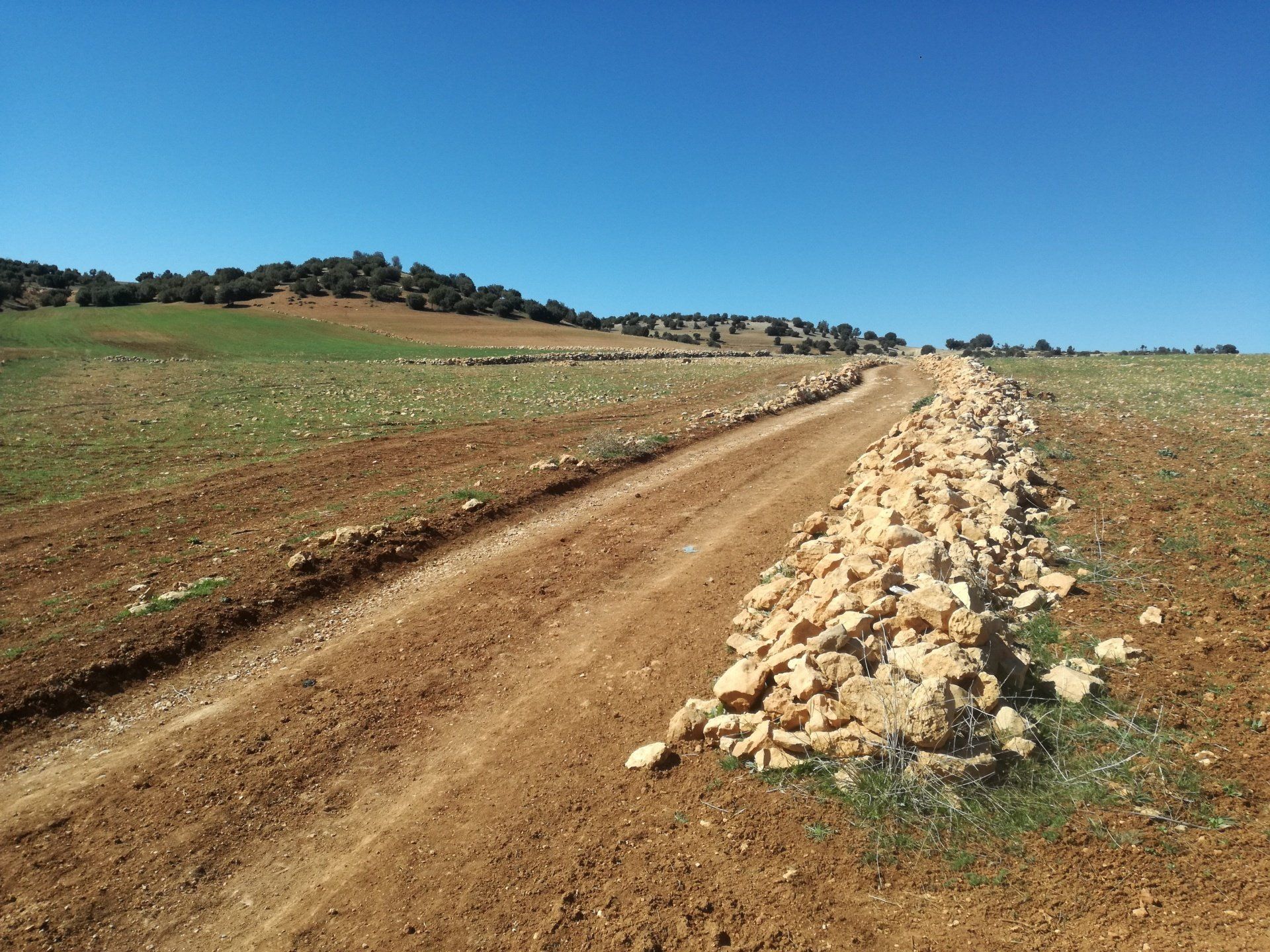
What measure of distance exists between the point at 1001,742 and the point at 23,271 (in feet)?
466

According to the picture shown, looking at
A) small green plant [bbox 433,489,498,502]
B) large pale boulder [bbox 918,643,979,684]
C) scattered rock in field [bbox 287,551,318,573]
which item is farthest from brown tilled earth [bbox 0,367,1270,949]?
small green plant [bbox 433,489,498,502]

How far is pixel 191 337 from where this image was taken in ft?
176

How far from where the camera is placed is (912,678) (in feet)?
15.5

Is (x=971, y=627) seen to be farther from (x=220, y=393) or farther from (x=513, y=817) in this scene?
(x=220, y=393)

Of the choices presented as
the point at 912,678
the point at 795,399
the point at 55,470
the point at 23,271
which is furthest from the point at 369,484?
the point at 23,271

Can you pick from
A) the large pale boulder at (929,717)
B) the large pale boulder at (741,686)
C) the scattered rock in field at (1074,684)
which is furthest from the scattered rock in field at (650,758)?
the scattered rock in field at (1074,684)

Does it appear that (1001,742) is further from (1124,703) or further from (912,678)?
(1124,703)

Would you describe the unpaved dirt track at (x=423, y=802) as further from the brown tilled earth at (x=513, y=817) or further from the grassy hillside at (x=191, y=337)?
the grassy hillside at (x=191, y=337)

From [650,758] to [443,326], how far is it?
7753 cm

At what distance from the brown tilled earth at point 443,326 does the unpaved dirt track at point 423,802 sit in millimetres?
56985

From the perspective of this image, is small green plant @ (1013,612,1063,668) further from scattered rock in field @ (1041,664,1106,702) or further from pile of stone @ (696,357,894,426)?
pile of stone @ (696,357,894,426)

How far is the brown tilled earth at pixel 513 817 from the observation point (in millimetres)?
3465

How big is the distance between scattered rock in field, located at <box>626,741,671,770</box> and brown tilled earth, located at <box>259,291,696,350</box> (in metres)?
59.2

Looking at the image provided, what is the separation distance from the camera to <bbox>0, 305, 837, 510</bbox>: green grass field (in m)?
15.3
